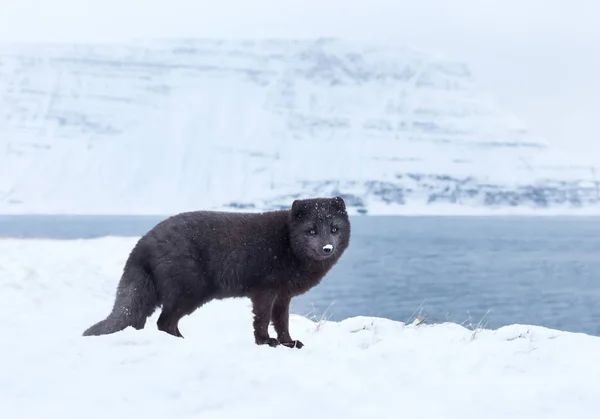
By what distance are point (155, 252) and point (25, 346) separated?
1.92m

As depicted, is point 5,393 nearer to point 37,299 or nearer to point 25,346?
point 25,346

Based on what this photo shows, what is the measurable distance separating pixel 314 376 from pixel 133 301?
2507 millimetres

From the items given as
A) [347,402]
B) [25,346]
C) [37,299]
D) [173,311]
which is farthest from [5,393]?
[37,299]

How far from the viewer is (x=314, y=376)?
5578mm

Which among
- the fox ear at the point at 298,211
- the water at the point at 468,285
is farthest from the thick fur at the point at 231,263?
the water at the point at 468,285

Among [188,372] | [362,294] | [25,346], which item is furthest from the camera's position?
[362,294]

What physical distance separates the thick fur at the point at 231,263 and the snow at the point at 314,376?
57 centimetres

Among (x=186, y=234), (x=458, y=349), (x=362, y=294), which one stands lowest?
(x=362, y=294)

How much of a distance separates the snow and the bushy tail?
77 cm

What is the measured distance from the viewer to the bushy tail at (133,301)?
23.5 feet

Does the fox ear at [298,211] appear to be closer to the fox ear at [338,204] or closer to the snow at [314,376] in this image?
the fox ear at [338,204]

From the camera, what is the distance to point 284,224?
26.4 ft

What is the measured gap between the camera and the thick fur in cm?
743

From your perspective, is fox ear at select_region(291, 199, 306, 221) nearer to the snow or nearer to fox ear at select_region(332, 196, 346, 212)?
fox ear at select_region(332, 196, 346, 212)
